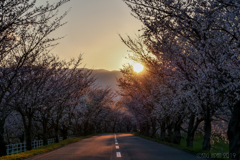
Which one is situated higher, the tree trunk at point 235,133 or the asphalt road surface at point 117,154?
the tree trunk at point 235,133

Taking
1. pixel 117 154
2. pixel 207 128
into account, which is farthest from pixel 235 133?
pixel 207 128

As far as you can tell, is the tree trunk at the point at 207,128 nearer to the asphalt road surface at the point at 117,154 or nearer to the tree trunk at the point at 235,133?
the asphalt road surface at the point at 117,154

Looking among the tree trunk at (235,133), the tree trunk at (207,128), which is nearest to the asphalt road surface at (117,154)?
the tree trunk at (235,133)

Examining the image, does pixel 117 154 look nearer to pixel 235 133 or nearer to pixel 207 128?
pixel 235 133

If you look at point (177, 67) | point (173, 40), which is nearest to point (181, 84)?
point (177, 67)

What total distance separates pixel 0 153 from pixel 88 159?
24.0 feet

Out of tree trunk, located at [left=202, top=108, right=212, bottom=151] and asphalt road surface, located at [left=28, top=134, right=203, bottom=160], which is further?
tree trunk, located at [left=202, top=108, right=212, bottom=151]

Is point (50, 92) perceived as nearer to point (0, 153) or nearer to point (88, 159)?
point (0, 153)

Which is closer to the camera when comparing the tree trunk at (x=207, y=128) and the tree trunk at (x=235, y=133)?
the tree trunk at (x=235, y=133)

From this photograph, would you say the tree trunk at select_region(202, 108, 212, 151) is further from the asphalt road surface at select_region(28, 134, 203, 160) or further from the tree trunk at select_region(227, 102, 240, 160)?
the tree trunk at select_region(227, 102, 240, 160)

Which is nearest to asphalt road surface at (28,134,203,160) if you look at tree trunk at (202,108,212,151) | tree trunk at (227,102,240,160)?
tree trunk at (227,102,240,160)

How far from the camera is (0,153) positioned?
1497cm

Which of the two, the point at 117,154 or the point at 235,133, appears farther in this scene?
the point at 117,154

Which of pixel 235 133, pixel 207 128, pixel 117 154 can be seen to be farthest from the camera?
pixel 207 128
